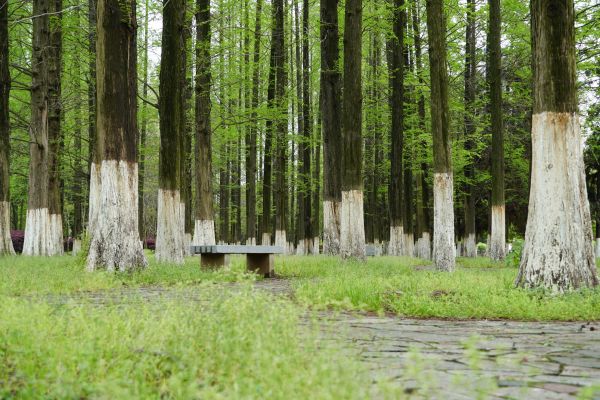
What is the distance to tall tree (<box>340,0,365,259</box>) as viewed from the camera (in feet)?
53.7

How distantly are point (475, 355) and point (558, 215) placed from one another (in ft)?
20.0

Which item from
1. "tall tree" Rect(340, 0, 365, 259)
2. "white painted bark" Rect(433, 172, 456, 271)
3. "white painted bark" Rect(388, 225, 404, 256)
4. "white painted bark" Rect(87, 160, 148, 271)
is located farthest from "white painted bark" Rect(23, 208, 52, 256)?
"white painted bark" Rect(388, 225, 404, 256)

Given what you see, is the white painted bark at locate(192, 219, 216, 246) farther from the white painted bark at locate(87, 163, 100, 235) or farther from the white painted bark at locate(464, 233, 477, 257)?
the white painted bark at locate(464, 233, 477, 257)

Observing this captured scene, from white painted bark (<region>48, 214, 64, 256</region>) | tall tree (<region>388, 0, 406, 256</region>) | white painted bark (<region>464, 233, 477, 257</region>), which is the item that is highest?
tall tree (<region>388, 0, 406, 256</region>)

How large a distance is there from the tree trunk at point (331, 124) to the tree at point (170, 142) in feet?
17.1

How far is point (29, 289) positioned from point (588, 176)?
26.4m

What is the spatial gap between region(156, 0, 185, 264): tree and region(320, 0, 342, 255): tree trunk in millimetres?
5205

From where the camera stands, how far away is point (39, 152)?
1952 centimetres

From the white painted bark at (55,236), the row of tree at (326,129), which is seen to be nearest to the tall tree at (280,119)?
the row of tree at (326,129)

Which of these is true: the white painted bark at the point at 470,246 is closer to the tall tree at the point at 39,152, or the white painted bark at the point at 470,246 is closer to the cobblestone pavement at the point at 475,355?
the tall tree at the point at 39,152

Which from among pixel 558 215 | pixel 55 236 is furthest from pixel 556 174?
pixel 55 236

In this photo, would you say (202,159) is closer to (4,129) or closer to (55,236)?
(55,236)

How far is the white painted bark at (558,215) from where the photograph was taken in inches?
321

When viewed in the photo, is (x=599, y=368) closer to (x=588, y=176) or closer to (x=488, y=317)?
(x=488, y=317)
